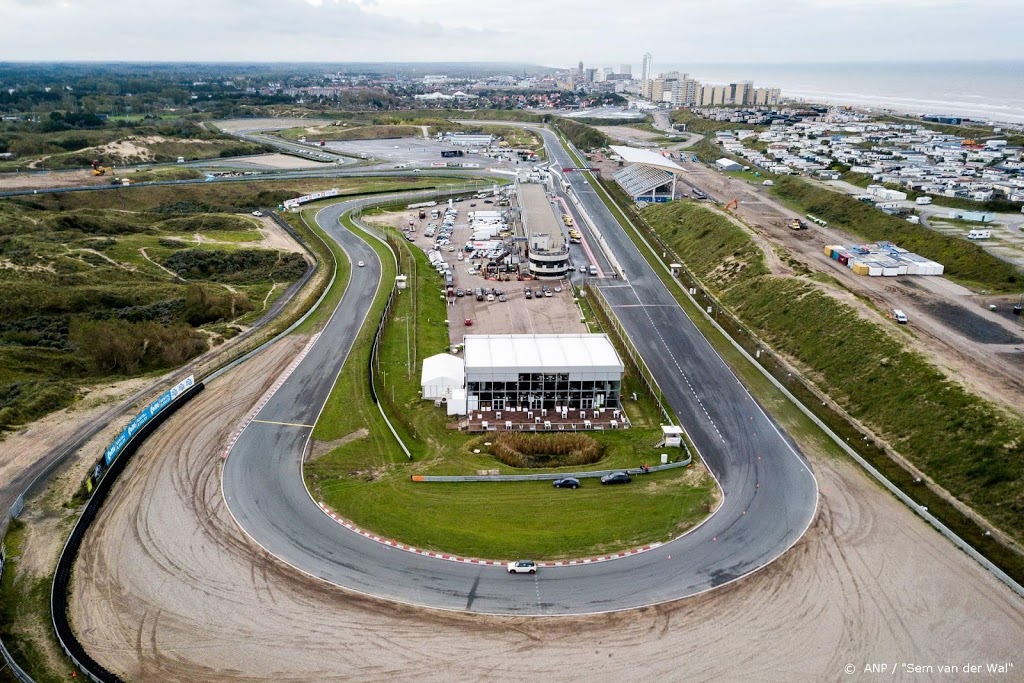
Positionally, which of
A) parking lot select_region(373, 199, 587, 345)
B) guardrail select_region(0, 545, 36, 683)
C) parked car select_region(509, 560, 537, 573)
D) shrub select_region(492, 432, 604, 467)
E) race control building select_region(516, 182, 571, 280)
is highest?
race control building select_region(516, 182, 571, 280)

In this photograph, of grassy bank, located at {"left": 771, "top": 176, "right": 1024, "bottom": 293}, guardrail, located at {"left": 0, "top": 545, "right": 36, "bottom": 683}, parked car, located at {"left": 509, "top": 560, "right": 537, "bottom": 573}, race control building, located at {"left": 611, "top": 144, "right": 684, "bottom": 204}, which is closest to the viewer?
guardrail, located at {"left": 0, "top": 545, "right": 36, "bottom": 683}

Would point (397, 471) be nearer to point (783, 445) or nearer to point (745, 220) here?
point (783, 445)

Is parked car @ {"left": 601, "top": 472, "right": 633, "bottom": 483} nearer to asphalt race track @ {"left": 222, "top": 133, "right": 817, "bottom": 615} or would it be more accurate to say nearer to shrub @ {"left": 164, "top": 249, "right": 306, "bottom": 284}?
asphalt race track @ {"left": 222, "top": 133, "right": 817, "bottom": 615}

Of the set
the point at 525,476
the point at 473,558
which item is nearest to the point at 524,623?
the point at 473,558

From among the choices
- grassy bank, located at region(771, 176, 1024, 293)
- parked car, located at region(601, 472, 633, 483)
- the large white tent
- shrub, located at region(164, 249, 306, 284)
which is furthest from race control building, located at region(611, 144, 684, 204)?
parked car, located at region(601, 472, 633, 483)

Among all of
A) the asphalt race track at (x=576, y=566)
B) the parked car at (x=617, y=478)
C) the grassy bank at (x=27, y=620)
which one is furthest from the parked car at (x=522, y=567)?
the grassy bank at (x=27, y=620)

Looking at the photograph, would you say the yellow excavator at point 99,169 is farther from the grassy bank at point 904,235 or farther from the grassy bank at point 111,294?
the grassy bank at point 904,235

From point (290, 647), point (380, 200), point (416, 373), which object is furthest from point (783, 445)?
point (380, 200)
